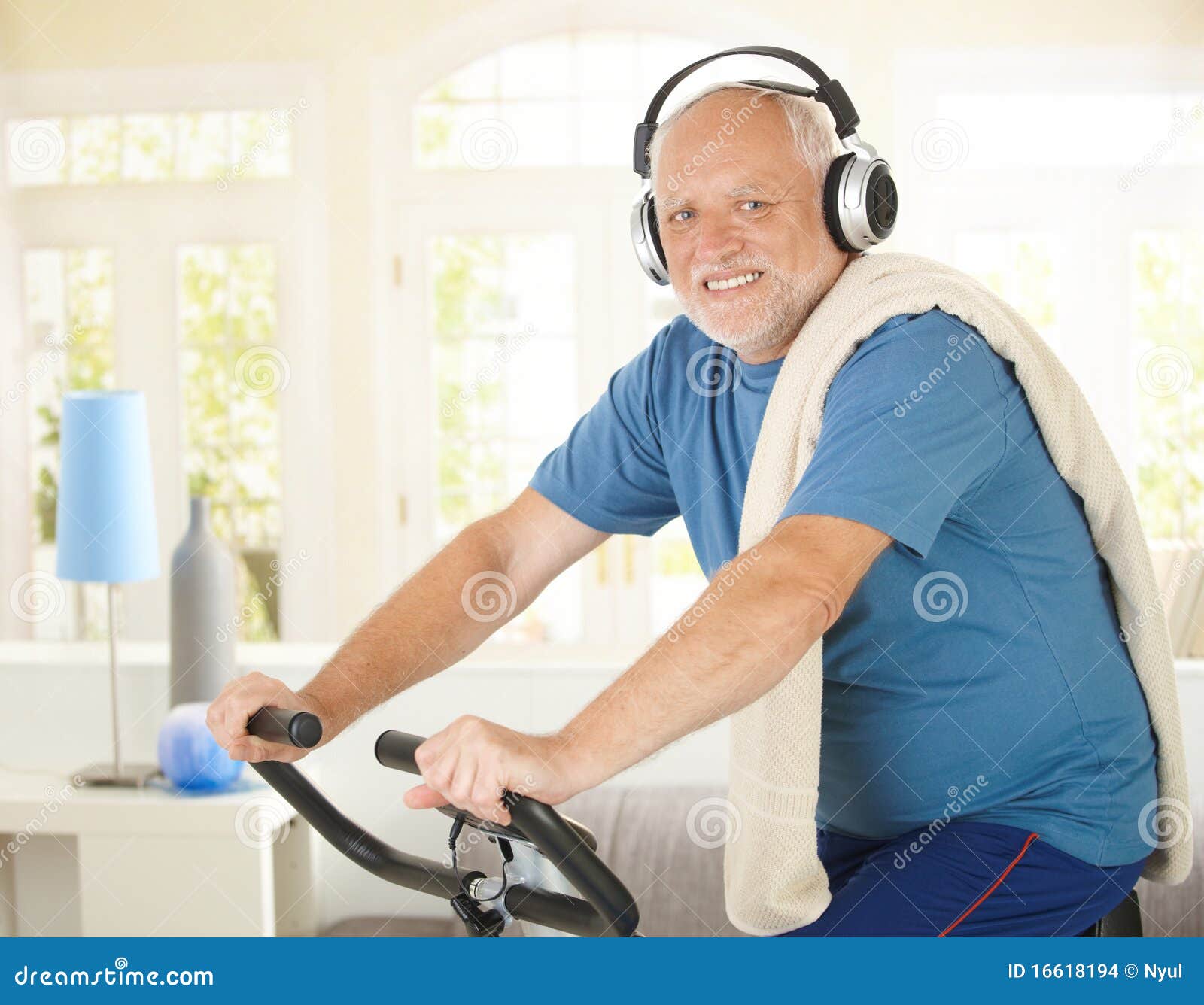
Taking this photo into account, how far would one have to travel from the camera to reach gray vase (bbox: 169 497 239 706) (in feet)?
10.1

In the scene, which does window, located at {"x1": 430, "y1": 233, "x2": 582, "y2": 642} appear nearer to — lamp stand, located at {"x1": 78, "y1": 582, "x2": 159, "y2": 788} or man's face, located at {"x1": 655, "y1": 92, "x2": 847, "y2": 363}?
lamp stand, located at {"x1": 78, "y1": 582, "x2": 159, "y2": 788}

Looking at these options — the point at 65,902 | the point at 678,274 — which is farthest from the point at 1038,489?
the point at 65,902

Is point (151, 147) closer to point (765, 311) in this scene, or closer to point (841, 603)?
point (765, 311)

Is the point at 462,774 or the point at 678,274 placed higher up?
the point at 678,274

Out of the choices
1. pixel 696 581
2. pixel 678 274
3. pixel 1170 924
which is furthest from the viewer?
pixel 696 581

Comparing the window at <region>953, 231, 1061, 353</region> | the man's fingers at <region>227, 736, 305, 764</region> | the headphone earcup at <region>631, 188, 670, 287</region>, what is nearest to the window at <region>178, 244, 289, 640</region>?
the window at <region>953, 231, 1061, 353</region>

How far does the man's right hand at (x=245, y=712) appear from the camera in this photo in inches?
48.8

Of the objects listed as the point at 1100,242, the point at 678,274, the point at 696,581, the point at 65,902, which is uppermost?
the point at 1100,242

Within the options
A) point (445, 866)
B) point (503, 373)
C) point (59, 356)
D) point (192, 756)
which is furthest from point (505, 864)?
point (59, 356)

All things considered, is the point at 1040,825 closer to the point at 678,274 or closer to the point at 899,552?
the point at 899,552

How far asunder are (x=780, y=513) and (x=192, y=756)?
1.99m

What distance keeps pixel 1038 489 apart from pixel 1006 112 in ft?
12.5

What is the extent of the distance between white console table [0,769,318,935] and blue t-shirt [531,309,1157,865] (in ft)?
5.85

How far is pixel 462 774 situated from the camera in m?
1.00
